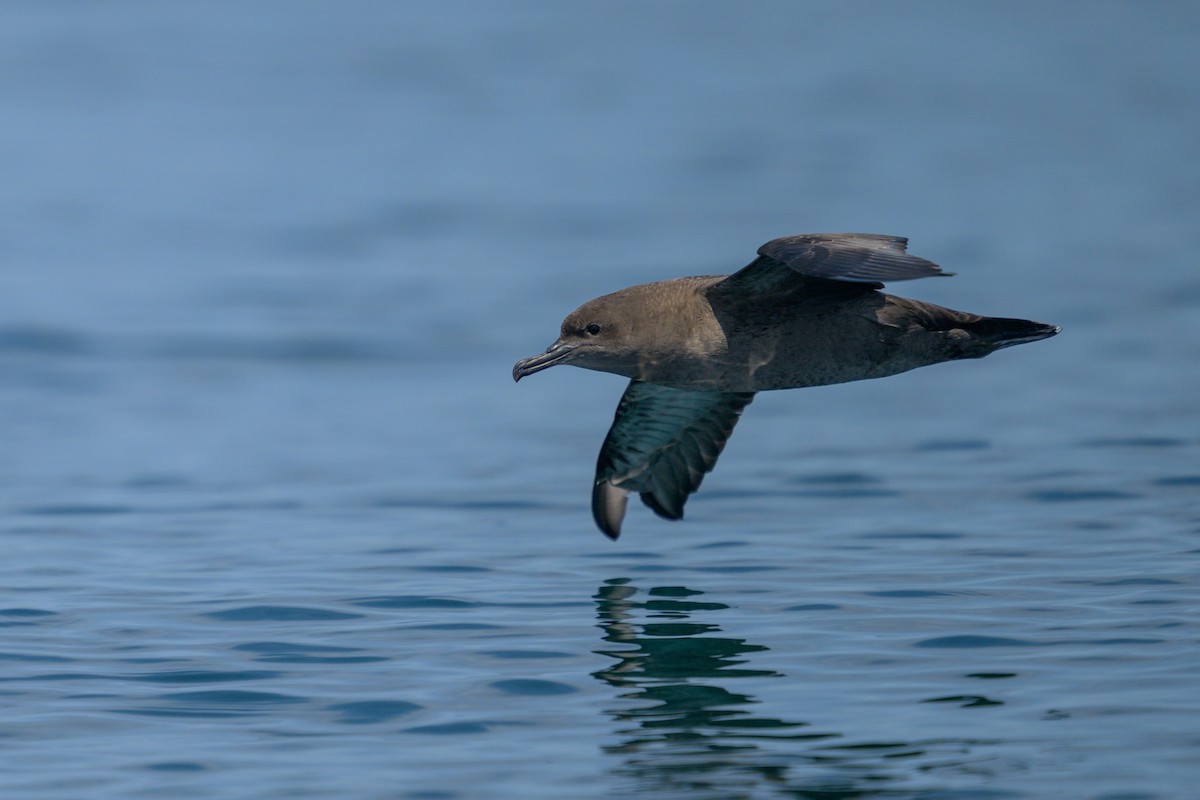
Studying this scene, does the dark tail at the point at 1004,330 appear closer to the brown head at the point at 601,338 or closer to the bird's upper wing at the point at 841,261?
the bird's upper wing at the point at 841,261

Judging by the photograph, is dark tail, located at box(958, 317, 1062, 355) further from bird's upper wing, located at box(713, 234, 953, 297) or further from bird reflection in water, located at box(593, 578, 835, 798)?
bird reflection in water, located at box(593, 578, 835, 798)

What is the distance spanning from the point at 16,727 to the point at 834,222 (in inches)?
939

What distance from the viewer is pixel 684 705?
7.87 meters

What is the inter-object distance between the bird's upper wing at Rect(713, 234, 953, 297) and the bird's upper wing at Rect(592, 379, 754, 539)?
69.6 inches

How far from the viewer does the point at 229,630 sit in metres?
9.30

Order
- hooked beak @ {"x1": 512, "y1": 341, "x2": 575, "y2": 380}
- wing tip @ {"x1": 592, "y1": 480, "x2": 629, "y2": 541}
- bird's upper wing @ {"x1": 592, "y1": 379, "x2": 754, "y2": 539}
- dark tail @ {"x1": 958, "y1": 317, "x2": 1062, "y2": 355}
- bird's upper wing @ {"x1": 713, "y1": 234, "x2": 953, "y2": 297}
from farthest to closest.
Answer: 1. wing tip @ {"x1": 592, "y1": 480, "x2": 629, "y2": 541}
2. bird's upper wing @ {"x1": 592, "y1": 379, "x2": 754, "y2": 539}
3. dark tail @ {"x1": 958, "y1": 317, "x2": 1062, "y2": 355}
4. hooked beak @ {"x1": 512, "y1": 341, "x2": 575, "y2": 380}
5. bird's upper wing @ {"x1": 713, "y1": 234, "x2": 953, "y2": 297}

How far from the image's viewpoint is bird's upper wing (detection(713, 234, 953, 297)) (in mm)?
7594

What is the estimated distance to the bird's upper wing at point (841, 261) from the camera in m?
7.59

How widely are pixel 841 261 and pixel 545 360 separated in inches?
61.4

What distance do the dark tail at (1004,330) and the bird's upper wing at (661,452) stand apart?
174 centimetres

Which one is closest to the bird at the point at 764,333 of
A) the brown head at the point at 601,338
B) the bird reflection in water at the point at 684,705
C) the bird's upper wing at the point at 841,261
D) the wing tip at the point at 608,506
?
the brown head at the point at 601,338

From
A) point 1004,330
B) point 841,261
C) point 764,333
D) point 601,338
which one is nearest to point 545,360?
point 601,338

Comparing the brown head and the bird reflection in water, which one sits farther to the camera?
the brown head

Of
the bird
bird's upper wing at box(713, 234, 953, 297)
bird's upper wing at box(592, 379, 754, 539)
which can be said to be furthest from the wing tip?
bird's upper wing at box(713, 234, 953, 297)
